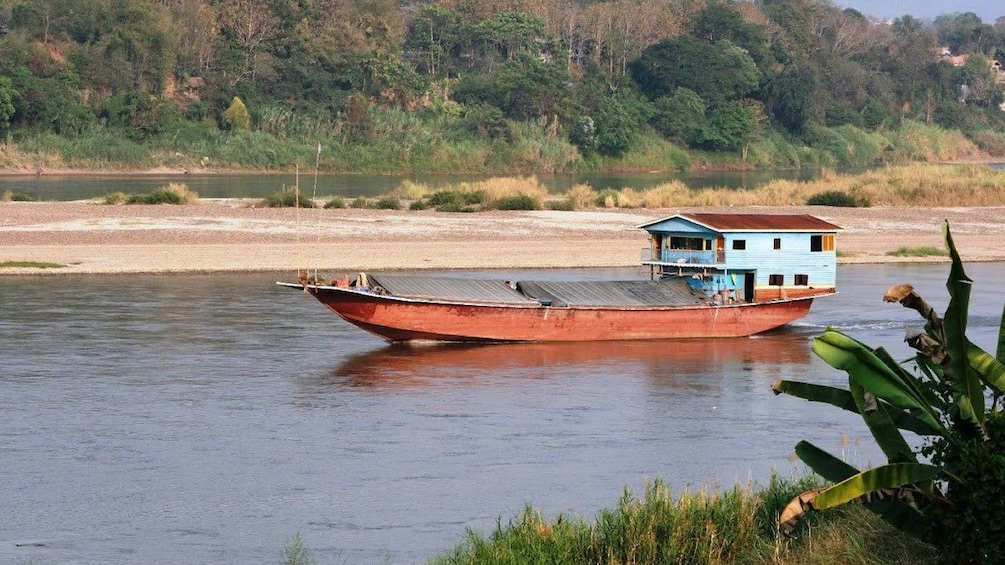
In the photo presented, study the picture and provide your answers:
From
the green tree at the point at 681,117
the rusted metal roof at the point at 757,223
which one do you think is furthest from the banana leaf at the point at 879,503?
the green tree at the point at 681,117

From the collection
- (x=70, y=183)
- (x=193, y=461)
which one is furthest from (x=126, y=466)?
(x=70, y=183)

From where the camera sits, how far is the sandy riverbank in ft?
144

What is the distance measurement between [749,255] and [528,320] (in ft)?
18.1

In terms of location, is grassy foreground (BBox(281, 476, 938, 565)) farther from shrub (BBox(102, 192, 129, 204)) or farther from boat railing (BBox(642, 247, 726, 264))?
shrub (BBox(102, 192, 129, 204))

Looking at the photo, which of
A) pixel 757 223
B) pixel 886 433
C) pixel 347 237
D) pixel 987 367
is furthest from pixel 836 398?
pixel 347 237

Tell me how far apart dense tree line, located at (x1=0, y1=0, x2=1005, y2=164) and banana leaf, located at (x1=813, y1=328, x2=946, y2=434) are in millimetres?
91276

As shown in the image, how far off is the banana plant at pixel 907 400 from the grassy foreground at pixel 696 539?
31.4 inches

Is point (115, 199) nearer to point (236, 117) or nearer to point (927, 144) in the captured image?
point (236, 117)

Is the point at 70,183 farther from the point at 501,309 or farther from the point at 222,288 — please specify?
the point at 501,309

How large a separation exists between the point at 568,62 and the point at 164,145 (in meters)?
39.9

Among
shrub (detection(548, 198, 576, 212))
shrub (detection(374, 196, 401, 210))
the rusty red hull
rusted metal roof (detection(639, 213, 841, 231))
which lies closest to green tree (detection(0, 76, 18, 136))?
shrub (detection(374, 196, 401, 210))

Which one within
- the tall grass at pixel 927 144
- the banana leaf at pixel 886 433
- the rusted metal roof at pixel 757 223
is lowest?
the banana leaf at pixel 886 433

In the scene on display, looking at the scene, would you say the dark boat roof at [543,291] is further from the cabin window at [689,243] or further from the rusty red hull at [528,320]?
the cabin window at [689,243]

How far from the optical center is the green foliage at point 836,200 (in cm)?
6512
